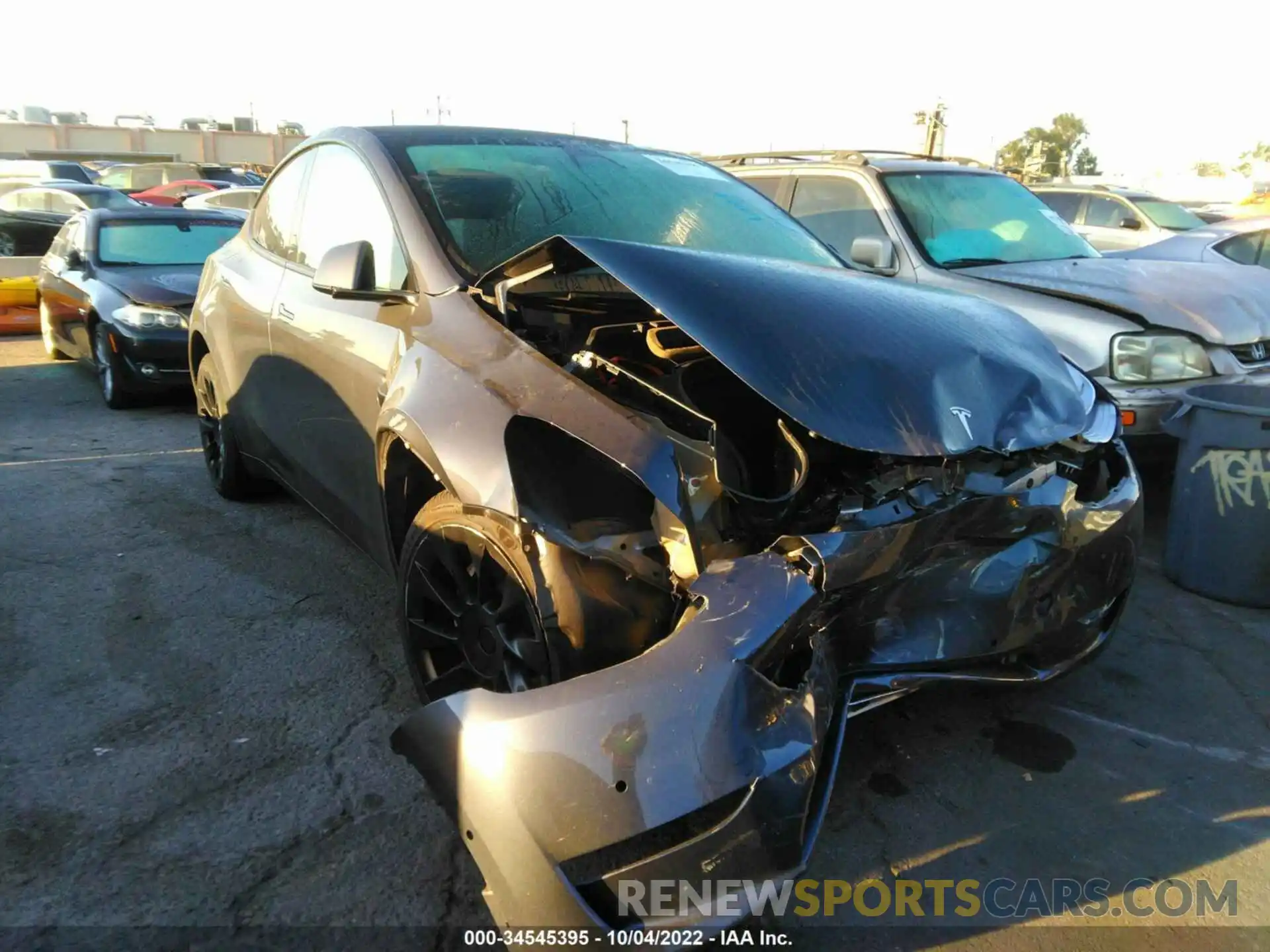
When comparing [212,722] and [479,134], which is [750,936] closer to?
[212,722]

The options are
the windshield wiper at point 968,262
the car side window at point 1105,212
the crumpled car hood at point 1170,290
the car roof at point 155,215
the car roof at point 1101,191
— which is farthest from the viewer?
the car roof at point 1101,191

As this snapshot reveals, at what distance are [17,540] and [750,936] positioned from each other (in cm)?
393

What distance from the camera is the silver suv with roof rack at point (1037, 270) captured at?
467 centimetres

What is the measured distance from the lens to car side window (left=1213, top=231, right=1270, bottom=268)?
8.53 meters

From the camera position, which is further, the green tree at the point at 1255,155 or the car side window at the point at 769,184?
the green tree at the point at 1255,155

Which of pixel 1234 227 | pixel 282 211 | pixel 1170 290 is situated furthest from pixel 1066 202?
pixel 282 211

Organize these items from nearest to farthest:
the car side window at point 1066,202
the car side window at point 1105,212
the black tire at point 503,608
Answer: the black tire at point 503,608 < the car side window at point 1105,212 < the car side window at point 1066,202

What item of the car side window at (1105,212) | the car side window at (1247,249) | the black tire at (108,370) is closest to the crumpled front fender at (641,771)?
the black tire at (108,370)

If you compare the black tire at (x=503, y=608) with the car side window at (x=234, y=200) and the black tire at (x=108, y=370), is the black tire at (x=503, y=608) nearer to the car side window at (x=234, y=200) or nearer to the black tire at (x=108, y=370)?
the black tire at (x=108, y=370)

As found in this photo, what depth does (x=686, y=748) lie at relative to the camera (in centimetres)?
180

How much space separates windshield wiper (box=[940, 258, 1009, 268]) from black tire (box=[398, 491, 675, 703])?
3891 mm

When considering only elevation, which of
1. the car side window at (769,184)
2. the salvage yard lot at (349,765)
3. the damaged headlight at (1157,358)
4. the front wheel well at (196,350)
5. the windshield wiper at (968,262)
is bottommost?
the salvage yard lot at (349,765)

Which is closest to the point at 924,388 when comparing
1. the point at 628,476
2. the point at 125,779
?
the point at 628,476

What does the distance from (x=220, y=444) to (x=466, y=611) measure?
116 inches
